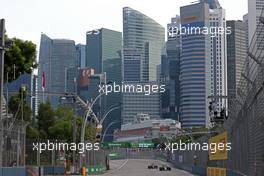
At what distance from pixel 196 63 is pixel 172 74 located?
1675 inches

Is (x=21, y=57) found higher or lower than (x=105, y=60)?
lower

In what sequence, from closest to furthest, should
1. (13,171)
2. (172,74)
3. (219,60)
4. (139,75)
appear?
(13,171), (219,60), (172,74), (139,75)

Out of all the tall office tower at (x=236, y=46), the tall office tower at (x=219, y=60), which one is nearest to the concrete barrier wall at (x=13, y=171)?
the tall office tower at (x=236, y=46)

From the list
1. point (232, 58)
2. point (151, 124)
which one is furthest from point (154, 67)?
point (232, 58)

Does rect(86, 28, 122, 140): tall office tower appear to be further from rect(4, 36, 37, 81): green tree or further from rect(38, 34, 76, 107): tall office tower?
rect(4, 36, 37, 81): green tree

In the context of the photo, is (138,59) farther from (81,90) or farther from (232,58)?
(232,58)

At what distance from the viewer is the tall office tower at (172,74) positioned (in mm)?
145375

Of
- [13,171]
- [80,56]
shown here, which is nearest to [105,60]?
[80,56]

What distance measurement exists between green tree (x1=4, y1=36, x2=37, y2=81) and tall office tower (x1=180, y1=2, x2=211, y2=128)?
5498cm

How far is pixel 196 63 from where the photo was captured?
110250mm

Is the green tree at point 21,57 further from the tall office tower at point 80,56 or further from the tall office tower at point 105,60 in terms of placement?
the tall office tower at point 80,56

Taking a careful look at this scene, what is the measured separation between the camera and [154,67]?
175375mm

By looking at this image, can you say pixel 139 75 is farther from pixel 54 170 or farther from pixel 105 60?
pixel 54 170

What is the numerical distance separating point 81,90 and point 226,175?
85.1 metres
